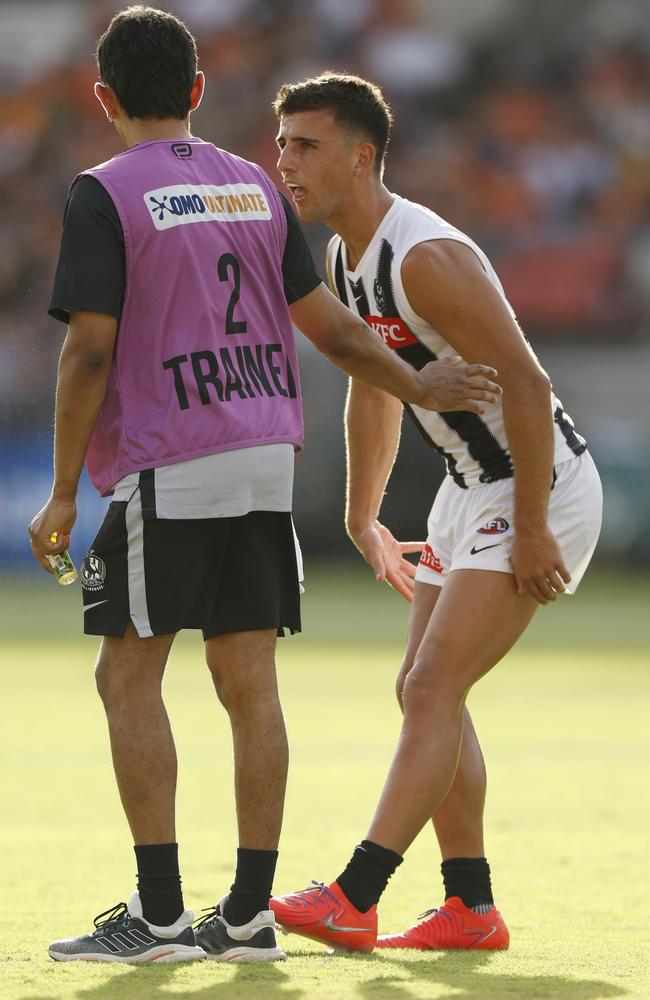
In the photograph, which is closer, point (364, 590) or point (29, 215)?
point (364, 590)

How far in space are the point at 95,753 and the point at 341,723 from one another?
1744mm

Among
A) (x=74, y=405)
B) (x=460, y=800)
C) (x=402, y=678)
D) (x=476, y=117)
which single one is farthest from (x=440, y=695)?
(x=476, y=117)

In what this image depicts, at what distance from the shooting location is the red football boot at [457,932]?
14.2 ft

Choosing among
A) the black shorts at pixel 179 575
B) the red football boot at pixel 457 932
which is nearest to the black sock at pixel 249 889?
the red football boot at pixel 457 932

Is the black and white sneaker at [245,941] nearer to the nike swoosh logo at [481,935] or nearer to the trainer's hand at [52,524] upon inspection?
the nike swoosh logo at [481,935]

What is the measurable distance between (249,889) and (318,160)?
1.96 meters

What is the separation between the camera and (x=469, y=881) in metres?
4.49

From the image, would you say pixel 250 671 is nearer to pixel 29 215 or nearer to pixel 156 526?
pixel 156 526

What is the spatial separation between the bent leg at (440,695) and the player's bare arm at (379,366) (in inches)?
19.3

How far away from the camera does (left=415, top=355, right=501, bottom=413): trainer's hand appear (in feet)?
13.6

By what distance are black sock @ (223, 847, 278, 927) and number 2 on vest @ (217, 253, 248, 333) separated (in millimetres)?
1323

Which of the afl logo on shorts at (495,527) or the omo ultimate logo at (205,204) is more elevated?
the omo ultimate logo at (205,204)

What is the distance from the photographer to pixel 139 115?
398cm

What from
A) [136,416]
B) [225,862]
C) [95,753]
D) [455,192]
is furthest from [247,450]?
[455,192]
